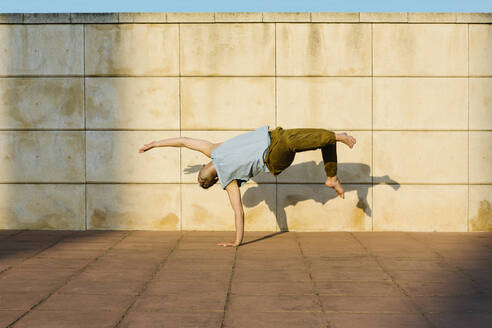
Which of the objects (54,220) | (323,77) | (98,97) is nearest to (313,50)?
(323,77)

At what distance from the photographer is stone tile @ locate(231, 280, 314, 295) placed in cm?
491

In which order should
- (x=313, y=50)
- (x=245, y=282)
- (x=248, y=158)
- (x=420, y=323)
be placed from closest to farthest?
1. (x=420, y=323)
2. (x=245, y=282)
3. (x=248, y=158)
4. (x=313, y=50)

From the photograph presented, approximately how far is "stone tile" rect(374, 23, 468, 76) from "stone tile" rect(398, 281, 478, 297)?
410cm

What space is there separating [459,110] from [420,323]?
5.28 metres

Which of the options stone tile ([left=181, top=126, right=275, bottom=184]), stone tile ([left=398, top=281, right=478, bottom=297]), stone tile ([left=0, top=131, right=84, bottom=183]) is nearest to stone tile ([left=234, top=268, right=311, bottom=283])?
stone tile ([left=398, top=281, right=478, bottom=297])

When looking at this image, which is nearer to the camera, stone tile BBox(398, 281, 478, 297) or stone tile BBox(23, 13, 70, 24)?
stone tile BBox(398, 281, 478, 297)

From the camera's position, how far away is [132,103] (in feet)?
27.9

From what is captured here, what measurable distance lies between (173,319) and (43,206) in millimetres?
5178

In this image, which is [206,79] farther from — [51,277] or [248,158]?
[51,277]

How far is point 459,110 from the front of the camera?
8.44m

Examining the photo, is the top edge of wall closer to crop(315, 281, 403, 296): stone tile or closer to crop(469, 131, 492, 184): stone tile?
crop(469, 131, 492, 184): stone tile

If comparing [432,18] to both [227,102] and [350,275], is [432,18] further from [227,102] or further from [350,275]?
[350,275]

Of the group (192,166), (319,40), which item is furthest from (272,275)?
(319,40)

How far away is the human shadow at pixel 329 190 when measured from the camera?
846 cm
